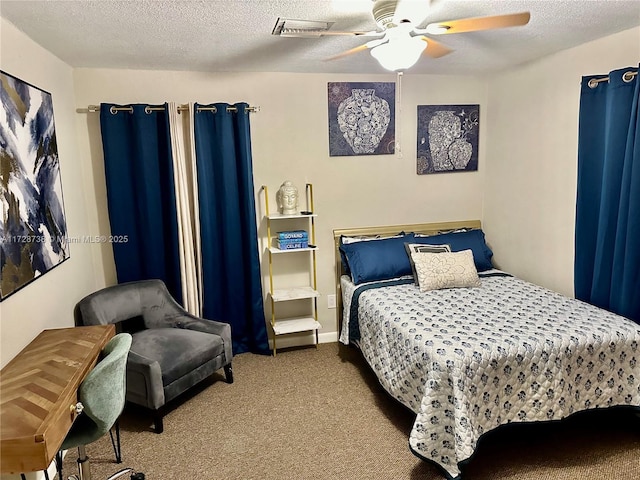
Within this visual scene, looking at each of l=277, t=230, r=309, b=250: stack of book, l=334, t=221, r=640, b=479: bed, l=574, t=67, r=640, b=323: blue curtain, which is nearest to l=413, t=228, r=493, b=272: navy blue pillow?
l=334, t=221, r=640, b=479: bed

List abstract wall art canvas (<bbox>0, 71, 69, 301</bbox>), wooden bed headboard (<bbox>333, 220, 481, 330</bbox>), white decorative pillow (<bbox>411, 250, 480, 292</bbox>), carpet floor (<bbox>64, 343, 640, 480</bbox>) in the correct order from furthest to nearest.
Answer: wooden bed headboard (<bbox>333, 220, 481, 330</bbox>) < white decorative pillow (<bbox>411, 250, 480, 292</bbox>) < carpet floor (<bbox>64, 343, 640, 480</bbox>) < abstract wall art canvas (<bbox>0, 71, 69, 301</bbox>)

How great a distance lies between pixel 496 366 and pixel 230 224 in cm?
225

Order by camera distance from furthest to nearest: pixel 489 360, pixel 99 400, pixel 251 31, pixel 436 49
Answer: pixel 251 31 → pixel 436 49 → pixel 489 360 → pixel 99 400

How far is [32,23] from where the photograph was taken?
221 cm

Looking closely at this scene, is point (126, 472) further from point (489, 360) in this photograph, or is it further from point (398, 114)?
point (398, 114)

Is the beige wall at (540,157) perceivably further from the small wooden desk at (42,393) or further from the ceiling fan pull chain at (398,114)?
the small wooden desk at (42,393)

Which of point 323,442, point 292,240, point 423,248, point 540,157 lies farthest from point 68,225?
point 540,157

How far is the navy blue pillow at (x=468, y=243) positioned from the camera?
12.2 feet

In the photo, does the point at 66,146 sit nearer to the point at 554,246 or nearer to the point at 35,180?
the point at 35,180

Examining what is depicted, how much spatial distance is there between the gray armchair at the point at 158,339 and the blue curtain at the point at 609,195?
2.60 meters

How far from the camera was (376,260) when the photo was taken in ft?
11.6

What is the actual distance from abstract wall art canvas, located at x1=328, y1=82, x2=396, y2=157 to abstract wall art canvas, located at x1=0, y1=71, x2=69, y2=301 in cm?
211

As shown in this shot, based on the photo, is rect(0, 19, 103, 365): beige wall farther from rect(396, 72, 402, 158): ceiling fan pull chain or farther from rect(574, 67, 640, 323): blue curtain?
rect(574, 67, 640, 323): blue curtain

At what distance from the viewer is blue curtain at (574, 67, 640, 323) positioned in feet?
8.42
